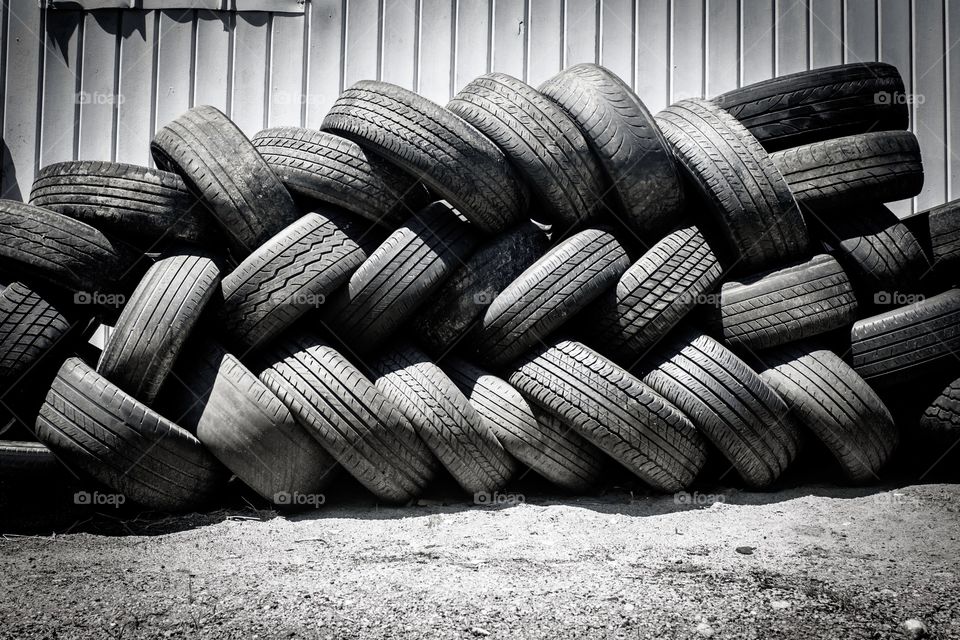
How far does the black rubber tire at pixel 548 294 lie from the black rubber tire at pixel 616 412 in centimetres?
9

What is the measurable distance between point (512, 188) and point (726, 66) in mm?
1628

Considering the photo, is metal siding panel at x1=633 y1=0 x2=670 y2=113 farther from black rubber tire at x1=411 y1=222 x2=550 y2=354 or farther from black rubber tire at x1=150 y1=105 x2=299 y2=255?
black rubber tire at x1=150 y1=105 x2=299 y2=255

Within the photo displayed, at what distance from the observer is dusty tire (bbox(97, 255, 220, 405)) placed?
1717 mm

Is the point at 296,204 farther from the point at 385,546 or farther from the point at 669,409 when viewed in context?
the point at 669,409

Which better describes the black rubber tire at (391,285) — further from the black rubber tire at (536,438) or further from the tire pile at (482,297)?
the black rubber tire at (536,438)

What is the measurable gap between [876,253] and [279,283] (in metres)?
1.87

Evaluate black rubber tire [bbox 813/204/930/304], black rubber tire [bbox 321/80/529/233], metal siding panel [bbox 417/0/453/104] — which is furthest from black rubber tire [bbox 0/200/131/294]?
black rubber tire [bbox 813/204/930/304]

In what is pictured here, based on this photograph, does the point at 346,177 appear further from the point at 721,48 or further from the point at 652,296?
the point at 721,48

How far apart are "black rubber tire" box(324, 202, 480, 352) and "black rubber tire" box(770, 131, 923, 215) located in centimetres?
115

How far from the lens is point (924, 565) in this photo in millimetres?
1439

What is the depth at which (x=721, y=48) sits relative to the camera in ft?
9.70

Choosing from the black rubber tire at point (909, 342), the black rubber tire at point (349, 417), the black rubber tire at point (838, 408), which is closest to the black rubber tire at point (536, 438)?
the black rubber tire at point (349, 417)

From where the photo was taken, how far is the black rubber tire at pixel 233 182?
1.91 m

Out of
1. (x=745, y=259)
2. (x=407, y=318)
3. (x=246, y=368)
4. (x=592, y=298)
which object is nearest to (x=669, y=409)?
(x=592, y=298)
